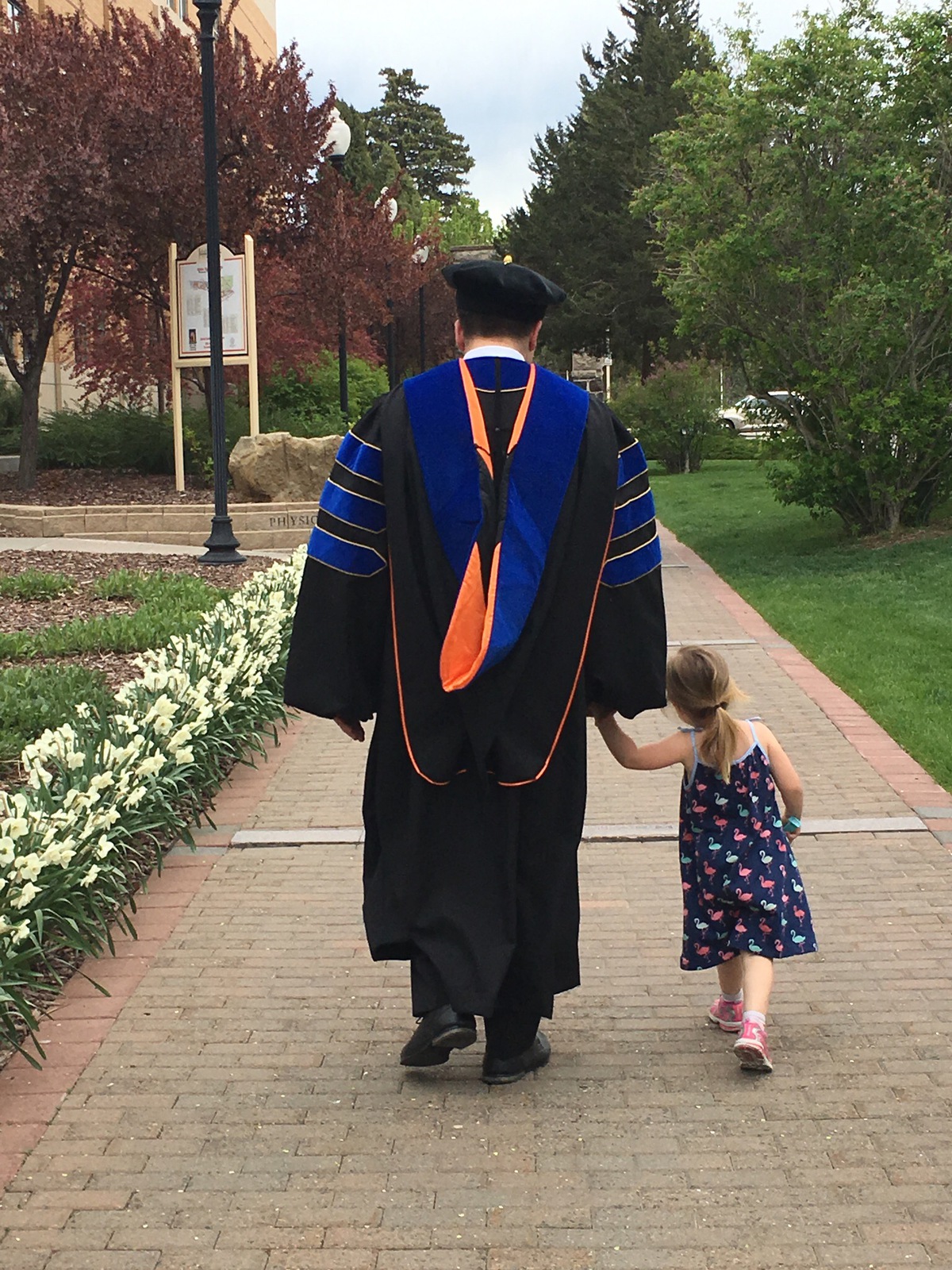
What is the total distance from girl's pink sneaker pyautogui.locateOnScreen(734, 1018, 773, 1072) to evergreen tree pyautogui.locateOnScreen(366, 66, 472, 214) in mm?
91061

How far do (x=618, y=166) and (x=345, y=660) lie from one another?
51.2 meters

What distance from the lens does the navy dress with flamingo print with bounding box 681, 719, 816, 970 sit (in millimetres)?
3980

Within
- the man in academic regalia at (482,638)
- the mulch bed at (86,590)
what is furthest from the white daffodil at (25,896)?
the mulch bed at (86,590)

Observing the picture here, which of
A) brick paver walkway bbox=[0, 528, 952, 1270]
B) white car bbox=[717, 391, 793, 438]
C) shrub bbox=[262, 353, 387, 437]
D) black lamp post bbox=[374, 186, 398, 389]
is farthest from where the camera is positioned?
A: shrub bbox=[262, 353, 387, 437]

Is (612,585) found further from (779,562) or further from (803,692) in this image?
(779,562)

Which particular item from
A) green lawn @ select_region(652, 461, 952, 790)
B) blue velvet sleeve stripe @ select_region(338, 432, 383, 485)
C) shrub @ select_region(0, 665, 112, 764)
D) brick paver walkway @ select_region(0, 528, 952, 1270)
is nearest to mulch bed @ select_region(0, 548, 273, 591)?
shrub @ select_region(0, 665, 112, 764)

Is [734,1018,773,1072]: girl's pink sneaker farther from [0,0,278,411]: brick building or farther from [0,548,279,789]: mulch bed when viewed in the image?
[0,0,278,411]: brick building

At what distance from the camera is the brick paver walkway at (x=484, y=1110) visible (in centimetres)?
306

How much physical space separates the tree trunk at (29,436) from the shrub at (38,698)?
11.5 metres

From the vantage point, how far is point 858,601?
1235 cm

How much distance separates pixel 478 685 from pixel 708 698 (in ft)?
2.14

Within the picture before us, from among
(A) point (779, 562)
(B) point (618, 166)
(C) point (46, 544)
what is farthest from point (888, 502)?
(B) point (618, 166)

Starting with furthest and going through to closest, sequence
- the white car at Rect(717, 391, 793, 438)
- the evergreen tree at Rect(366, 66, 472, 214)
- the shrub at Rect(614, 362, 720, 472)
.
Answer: the evergreen tree at Rect(366, 66, 472, 214), the shrub at Rect(614, 362, 720, 472), the white car at Rect(717, 391, 793, 438)

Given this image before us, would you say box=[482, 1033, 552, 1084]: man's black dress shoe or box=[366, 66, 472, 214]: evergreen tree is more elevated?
box=[366, 66, 472, 214]: evergreen tree
